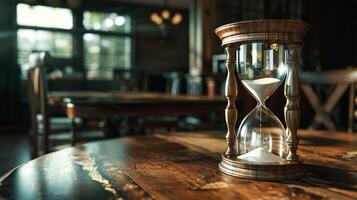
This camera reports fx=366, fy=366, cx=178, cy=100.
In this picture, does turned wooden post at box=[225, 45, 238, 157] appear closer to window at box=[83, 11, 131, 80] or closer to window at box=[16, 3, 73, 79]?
window at box=[16, 3, 73, 79]

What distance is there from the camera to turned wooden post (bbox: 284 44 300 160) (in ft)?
2.19

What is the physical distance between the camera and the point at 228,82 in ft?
2.32

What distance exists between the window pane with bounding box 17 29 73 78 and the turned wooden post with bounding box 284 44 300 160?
6.92 m

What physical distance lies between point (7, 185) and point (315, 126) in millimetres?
1779

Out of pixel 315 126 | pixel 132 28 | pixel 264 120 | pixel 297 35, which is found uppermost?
pixel 132 28

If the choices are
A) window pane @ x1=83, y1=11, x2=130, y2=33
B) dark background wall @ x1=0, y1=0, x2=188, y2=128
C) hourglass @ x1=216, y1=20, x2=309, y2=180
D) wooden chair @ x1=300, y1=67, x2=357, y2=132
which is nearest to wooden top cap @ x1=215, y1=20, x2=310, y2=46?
hourglass @ x1=216, y1=20, x2=309, y2=180

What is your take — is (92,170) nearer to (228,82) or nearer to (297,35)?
(228,82)

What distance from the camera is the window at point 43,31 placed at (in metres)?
7.01

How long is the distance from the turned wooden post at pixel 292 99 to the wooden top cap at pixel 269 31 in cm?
2

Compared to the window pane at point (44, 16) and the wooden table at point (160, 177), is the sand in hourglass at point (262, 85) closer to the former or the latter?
→ the wooden table at point (160, 177)

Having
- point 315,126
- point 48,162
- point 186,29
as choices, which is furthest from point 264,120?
point 186,29

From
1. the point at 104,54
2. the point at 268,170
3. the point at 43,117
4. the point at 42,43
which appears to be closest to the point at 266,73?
the point at 268,170

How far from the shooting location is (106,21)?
313 inches

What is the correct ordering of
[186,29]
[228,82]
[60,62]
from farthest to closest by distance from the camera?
1. [186,29]
2. [60,62]
3. [228,82]
